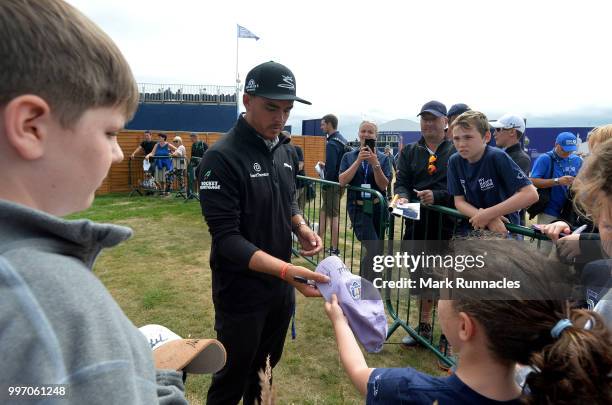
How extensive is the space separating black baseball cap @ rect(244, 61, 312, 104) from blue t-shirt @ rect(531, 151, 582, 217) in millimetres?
4417

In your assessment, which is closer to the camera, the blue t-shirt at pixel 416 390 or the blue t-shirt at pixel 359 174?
the blue t-shirt at pixel 416 390

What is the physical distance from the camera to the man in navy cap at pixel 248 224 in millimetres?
2195

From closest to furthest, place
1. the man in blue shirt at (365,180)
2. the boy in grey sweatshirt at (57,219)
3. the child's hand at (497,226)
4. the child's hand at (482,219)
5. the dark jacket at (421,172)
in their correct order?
1. the boy in grey sweatshirt at (57,219)
2. the child's hand at (497,226)
3. the child's hand at (482,219)
4. the dark jacket at (421,172)
5. the man in blue shirt at (365,180)

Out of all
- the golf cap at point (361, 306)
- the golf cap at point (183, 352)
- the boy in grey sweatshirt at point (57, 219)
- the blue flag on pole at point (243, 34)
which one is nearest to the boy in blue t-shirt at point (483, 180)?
the golf cap at point (361, 306)

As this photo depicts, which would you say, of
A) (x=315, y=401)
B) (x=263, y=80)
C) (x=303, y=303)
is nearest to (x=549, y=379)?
(x=263, y=80)

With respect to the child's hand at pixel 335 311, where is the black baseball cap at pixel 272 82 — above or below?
above

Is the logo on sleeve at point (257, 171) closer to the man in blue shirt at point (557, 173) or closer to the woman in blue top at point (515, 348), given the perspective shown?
the woman in blue top at point (515, 348)

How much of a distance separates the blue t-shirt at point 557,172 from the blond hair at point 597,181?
4.03 meters

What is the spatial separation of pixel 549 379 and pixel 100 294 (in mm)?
1219

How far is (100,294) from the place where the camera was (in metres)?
0.63

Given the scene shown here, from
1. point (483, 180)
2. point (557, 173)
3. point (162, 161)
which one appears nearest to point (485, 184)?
point (483, 180)

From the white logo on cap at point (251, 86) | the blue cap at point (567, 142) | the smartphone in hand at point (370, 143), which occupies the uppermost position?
the white logo on cap at point (251, 86)

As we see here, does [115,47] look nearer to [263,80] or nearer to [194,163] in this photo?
[263,80]

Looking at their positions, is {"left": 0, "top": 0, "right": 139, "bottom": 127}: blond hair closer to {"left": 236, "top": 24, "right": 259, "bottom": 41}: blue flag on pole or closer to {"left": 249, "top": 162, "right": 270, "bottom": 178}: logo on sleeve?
{"left": 249, "top": 162, "right": 270, "bottom": 178}: logo on sleeve
